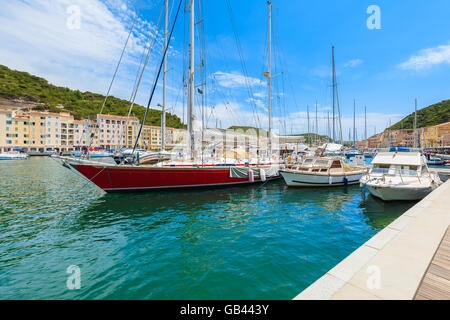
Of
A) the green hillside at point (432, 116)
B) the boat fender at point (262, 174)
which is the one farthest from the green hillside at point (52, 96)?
the green hillside at point (432, 116)

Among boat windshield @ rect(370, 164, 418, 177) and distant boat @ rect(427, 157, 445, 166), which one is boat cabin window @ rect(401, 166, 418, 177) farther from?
distant boat @ rect(427, 157, 445, 166)

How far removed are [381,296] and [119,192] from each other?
13.5 metres

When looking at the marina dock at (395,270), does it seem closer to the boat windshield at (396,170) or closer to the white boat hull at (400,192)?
the white boat hull at (400,192)

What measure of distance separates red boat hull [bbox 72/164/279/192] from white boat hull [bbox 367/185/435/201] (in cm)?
956

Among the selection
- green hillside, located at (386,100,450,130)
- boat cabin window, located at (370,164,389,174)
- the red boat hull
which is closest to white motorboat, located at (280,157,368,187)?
boat cabin window, located at (370,164,389,174)

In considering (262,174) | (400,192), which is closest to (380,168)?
(400,192)

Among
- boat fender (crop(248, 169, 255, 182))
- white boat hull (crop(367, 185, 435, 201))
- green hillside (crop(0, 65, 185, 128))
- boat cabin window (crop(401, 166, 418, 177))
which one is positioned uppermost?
green hillside (crop(0, 65, 185, 128))

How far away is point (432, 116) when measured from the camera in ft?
326

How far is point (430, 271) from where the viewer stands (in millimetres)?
2865

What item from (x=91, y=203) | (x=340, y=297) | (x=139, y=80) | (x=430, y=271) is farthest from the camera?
(x=139, y=80)

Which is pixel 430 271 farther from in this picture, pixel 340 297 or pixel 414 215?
pixel 414 215

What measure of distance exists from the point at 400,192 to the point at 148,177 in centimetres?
1452

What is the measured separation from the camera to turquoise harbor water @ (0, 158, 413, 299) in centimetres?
393
